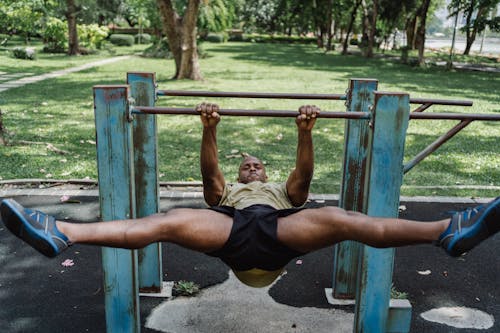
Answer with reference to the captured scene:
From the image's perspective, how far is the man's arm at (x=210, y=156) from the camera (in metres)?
2.65

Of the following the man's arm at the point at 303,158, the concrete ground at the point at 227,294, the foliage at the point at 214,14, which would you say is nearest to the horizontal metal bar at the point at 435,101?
the man's arm at the point at 303,158

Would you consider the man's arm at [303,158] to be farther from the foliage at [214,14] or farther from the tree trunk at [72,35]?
the tree trunk at [72,35]

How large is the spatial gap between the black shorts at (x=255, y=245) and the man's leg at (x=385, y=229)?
2.0 inches

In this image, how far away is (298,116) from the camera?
2.65 meters

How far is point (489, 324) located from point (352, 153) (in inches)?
59.5

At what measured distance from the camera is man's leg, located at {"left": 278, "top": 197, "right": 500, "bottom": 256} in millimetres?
2170

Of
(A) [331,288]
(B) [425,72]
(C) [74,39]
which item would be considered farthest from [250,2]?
(A) [331,288]

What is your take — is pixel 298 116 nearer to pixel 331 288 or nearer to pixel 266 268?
pixel 266 268

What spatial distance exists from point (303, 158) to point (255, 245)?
0.66m

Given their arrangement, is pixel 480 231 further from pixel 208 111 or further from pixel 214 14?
pixel 214 14

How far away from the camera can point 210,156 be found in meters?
3.05

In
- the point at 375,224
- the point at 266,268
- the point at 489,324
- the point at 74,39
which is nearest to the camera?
the point at 375,224

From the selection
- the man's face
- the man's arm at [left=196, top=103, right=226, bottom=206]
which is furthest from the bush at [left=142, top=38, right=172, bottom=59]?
the man's arm at [left=196, top=103, right=226, bottom=206]

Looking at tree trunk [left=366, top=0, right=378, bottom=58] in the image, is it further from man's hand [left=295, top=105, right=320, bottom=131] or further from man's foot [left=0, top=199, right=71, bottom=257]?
man's foot [left=0, top=199, right=71, bottom=257]
